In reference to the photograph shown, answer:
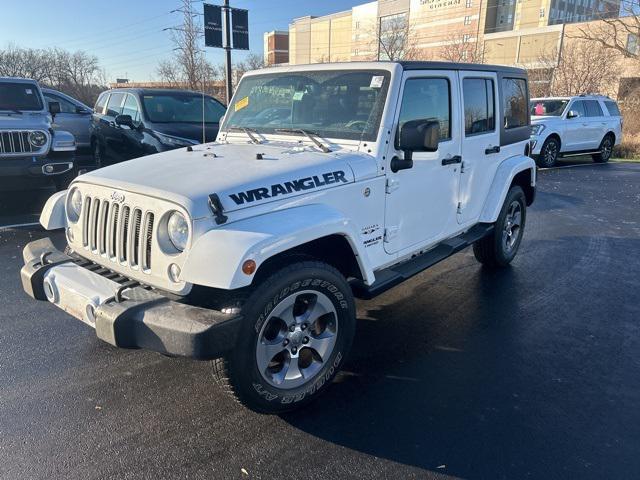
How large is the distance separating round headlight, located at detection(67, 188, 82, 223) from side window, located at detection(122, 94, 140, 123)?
6.34 m

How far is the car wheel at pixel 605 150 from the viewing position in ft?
50.2

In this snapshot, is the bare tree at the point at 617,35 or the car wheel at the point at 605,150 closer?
the car wheel at the point at 605,150

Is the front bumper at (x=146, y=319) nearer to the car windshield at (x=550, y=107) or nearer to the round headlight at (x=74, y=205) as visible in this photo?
the round headlight at (x=74, y=205)

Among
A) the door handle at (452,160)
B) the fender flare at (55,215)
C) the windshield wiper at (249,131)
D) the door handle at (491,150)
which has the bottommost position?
the fender flare at (55,215)

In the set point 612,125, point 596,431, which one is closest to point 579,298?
point 596,431

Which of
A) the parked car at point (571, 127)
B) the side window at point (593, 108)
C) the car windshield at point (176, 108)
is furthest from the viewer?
the side window at point (593, 108)

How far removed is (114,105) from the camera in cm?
1036

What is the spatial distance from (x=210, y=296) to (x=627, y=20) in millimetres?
56025

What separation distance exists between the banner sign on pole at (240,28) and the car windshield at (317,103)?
6236 mm

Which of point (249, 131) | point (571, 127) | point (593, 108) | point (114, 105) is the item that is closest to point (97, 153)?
point (114, 105)

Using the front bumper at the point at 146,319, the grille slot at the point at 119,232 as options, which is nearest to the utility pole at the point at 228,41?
the grille slot at the point at 119,232

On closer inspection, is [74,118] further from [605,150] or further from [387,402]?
[605,150]

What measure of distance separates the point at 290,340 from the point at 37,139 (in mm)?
6507

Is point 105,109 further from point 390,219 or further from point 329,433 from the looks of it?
point 329,433
